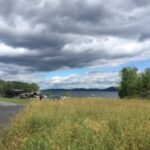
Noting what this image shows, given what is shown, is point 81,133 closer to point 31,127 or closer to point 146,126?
point 146,126

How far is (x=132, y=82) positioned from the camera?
107 m

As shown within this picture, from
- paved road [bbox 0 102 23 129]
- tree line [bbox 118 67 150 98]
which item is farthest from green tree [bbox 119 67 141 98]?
paved road [bbox 0 102 23 129]

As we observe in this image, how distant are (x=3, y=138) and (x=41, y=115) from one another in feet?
9.09

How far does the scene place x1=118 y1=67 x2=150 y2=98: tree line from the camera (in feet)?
348

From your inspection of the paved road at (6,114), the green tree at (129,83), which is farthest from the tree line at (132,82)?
the paved road at (6,114)

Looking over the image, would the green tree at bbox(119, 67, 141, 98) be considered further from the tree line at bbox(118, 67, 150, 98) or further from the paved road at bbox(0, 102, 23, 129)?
the paved road at bbox(0, 102, 23, 129)

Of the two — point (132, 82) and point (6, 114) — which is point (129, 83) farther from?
point (6, 114)

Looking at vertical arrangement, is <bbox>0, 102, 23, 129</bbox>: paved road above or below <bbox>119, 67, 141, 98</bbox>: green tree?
below

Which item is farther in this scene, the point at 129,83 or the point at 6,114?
the point at 129,83

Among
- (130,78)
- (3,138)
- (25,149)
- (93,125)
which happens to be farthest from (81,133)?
(130,78)

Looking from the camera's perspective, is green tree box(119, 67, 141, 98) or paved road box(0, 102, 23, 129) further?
green tree box(119, 67, 141, 98)

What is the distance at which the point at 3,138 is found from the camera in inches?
599

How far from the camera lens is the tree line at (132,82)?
106 m

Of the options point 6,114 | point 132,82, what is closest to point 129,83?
point 132,82
